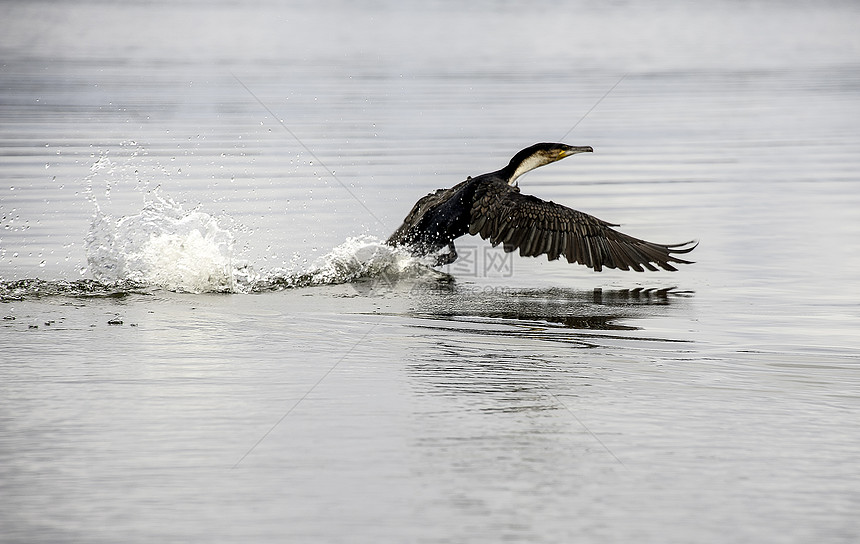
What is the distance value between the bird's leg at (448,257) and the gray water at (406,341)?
21 cm

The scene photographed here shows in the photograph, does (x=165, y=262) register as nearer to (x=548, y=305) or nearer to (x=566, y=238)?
(x=548, y=305)

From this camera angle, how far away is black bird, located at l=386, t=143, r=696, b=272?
9.89 meters

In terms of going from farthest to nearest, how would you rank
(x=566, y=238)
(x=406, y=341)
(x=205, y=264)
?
(x=566, y=238) → (x=205, y=264) → (x=406, y=341)

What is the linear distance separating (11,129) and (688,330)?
1453 centimetres

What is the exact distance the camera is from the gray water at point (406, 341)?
503cm

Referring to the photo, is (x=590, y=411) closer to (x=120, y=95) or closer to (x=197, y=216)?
(x=197, y=216)

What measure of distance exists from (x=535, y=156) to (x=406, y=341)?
373 cm

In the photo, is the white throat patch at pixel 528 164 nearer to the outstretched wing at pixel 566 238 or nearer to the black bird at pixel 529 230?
the black bird at pixel 529 230

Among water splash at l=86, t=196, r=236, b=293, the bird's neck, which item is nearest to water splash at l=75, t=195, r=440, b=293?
water splash at l=86, t=196, r=236, b=293

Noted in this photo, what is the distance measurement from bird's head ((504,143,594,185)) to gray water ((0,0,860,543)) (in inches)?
30.4

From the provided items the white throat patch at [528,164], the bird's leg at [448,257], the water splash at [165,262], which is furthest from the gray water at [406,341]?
the white throat patch at [528,164]

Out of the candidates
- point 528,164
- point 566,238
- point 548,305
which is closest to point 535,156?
point 528,164

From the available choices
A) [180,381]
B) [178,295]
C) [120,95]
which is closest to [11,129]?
[120,95]

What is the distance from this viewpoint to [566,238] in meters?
9.92
